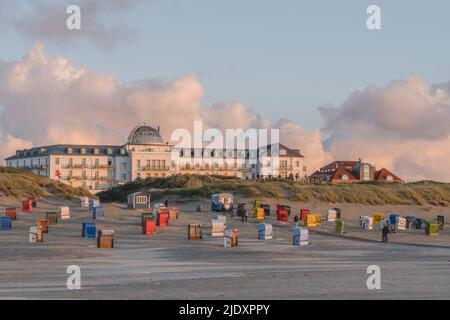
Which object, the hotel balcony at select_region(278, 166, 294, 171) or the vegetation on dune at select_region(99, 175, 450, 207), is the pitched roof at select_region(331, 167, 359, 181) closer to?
the hotel balcony at select_region(278, 166, 294, 171)

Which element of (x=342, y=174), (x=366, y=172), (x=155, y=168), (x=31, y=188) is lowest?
(x=31, y=188)

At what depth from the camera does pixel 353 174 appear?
393ft

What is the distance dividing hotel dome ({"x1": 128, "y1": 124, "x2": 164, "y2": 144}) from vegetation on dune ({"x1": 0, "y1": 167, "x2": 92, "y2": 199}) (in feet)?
104

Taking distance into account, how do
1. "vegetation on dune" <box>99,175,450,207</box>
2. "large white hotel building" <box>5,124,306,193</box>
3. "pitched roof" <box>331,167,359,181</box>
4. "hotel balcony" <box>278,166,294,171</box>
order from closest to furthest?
"vegetation on dune" <box>99,175,450,207</box>
"large white hotel building" <box>5,124,306,193</box>
"pitched roof" <box>331,167,359,181</box>
"hotel balcony" <box>278,166,294,171</box>

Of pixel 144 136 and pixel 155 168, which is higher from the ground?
pixel 144 136

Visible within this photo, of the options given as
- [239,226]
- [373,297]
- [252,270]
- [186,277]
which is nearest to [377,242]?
[239,226]

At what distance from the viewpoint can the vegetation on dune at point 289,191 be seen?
73688 mm

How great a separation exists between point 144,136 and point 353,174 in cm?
3044

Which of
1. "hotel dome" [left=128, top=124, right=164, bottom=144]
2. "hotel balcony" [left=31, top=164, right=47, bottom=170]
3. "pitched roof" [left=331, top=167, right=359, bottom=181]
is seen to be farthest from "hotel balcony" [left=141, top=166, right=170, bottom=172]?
"pitched roof" [left=331, top=167, right=359, bottom=181]

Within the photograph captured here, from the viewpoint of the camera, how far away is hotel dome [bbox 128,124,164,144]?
113262mm

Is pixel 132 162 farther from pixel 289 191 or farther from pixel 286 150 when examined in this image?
pixel 289 191

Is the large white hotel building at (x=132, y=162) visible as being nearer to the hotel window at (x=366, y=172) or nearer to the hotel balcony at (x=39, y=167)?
the hotel balcony at (x=39, y=167)

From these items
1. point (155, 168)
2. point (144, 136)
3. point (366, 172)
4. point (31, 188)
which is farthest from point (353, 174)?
point (31, 188)
